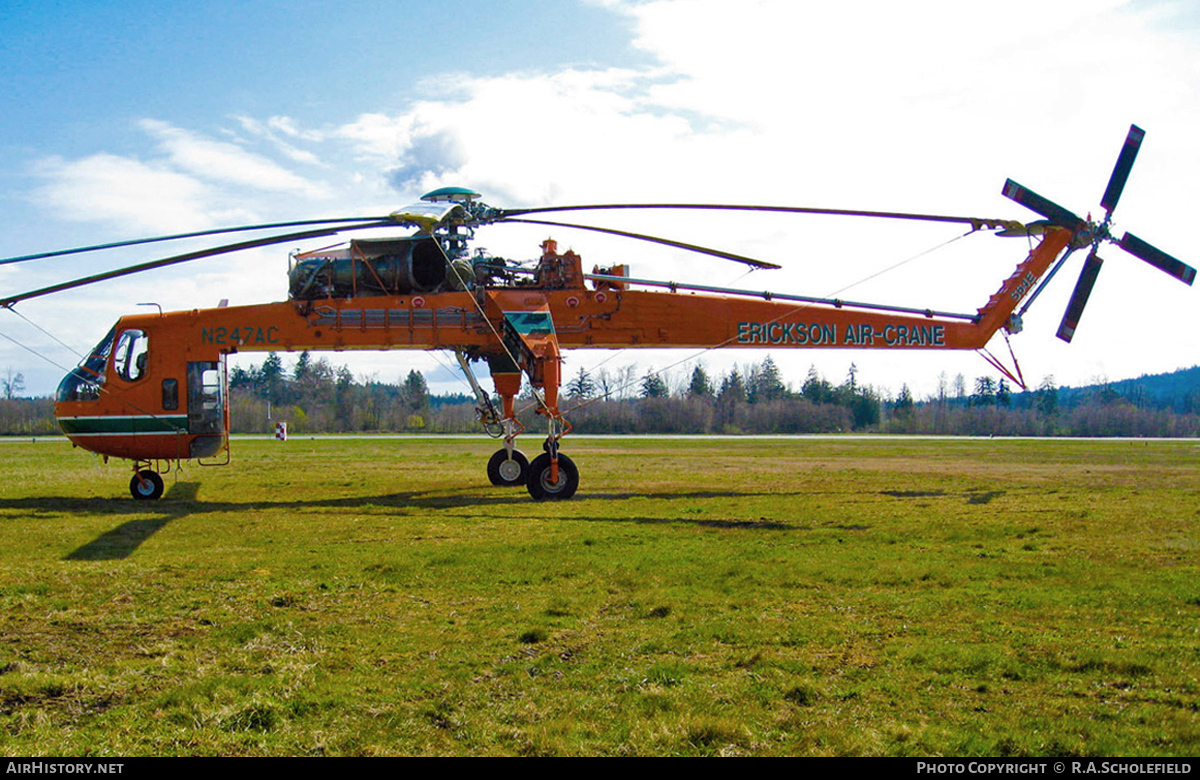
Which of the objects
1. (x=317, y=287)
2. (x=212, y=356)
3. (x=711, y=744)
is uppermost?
(x=317, y=287)

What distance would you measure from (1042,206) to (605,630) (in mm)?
16688

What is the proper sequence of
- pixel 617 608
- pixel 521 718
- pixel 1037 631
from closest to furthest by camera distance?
pixel 521 718 → pixel 1037 631 → pixel 617 608

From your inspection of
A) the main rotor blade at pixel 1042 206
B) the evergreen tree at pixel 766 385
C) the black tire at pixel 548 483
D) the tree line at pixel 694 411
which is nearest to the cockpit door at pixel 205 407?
the black tire at pixel 548 483

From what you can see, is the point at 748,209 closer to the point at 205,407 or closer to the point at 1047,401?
the point at 205,407

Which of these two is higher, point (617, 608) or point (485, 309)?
point (485, 309)

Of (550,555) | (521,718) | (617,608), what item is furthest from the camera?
(550,555)

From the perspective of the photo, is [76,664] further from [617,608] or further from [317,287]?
[317,287]

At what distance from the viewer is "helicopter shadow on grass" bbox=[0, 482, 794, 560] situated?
13.1m

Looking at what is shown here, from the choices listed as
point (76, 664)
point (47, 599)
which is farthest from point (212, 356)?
point (76, 664)

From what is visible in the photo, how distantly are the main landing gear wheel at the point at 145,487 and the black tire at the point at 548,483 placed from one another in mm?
7878

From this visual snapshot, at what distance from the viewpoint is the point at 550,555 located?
10.6 metres

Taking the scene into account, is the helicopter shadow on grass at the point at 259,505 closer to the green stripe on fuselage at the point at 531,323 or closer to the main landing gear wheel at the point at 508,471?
the main landing gear wheel at the point at 508,471

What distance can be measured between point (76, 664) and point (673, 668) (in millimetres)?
4497

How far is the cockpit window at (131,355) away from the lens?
1769cm
